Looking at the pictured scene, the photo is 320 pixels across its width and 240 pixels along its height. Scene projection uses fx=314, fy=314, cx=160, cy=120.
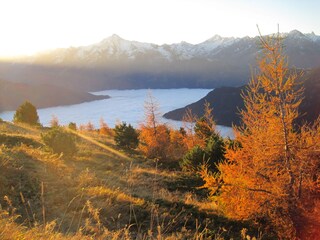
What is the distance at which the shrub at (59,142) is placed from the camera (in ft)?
64.5

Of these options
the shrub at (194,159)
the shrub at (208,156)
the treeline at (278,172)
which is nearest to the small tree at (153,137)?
the shrub at (194,159)

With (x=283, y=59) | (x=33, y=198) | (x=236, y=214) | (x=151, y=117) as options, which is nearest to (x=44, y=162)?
(x=33, y=198)

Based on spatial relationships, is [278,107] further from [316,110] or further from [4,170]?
[316,110]

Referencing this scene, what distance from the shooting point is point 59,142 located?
1964 centimetres

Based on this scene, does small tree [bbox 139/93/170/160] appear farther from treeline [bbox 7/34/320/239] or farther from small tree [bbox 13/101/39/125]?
treeline [bbox 7/34/320/239]

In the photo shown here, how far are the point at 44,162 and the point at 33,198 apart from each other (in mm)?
4303

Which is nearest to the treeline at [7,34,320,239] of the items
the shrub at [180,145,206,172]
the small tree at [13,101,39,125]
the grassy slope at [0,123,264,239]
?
the grassy slope at [0,123,264,239]

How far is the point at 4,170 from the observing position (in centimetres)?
1145

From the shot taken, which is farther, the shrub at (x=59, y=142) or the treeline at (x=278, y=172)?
the shrub at (x=59, y=142)

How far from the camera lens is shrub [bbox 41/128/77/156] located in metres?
19.6

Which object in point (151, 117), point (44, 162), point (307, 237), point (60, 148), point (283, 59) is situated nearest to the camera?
point (307, 237)

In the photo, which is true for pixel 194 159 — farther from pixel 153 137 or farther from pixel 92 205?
pixel 153 137

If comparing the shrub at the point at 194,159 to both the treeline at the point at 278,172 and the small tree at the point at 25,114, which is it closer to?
the treeline at the point at 278,172

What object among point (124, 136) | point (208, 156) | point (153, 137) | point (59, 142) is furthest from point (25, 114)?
point (208, 156)
